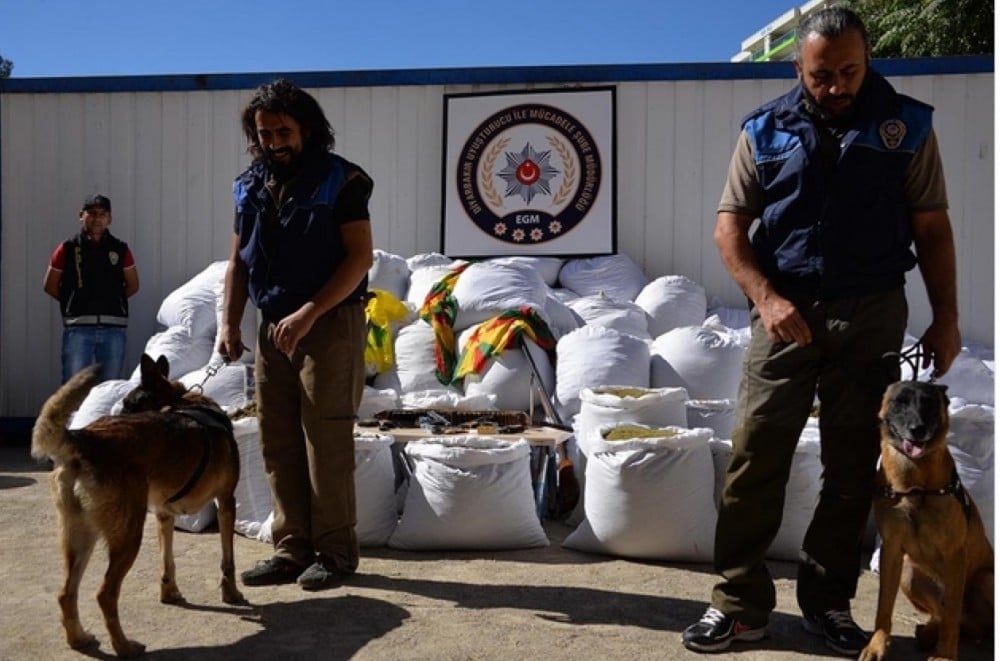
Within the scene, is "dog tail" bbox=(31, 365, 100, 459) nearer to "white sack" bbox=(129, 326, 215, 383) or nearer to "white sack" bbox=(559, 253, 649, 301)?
"white sack" bbox=(129, 326, 215, 383)

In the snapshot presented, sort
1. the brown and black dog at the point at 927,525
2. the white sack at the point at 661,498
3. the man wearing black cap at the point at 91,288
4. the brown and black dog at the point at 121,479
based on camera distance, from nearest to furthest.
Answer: the brown and black dog at the point at 927,525
the brown and black dog at the point at 121,479
the white sack at the point at 661,498
the man wearing black cap at the point at 91,288

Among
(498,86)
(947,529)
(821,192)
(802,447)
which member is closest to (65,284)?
(498,86)

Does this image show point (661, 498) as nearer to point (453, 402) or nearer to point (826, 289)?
point (826, 289)

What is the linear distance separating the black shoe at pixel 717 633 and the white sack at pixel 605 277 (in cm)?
394

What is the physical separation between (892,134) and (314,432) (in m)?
2.30

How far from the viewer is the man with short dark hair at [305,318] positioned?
11.8 feet

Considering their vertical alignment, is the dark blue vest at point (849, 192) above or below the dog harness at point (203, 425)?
above

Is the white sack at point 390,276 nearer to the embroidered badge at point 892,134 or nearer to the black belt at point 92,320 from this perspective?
the black belt at point 92,320

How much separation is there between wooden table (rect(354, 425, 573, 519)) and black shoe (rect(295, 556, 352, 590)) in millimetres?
993

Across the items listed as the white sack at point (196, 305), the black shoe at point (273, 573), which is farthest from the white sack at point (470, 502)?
the white sack at point (196, 305)

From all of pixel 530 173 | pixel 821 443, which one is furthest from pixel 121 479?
pixel 530 173

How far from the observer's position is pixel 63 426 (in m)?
2.72

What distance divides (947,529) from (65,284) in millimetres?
6014

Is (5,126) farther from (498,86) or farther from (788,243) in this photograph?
(788,243)
